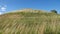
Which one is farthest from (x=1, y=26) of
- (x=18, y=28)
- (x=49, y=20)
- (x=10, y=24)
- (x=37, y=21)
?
(x=49, y=20)

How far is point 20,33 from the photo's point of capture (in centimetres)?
1228

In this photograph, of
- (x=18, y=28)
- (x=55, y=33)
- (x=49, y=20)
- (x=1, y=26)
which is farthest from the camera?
(x=49, y=20)

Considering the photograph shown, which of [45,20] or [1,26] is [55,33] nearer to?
[45,20]

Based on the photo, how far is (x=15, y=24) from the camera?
13883 millimetres

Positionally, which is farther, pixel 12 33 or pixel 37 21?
pixel 37 21

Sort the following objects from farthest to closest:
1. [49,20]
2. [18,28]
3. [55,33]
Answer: [49,20] < [18,28] < [55,33]

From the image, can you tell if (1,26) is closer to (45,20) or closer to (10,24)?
(10,24)

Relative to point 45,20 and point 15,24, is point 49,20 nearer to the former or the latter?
point 45,20

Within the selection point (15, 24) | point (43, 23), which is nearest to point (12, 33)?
point (15, 24)

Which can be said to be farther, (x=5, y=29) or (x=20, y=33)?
(x=5, y=29)

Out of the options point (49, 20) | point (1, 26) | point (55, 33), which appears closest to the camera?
point (55, 33)

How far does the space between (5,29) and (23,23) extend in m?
1.72

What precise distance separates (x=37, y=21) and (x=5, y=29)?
10.3 ft

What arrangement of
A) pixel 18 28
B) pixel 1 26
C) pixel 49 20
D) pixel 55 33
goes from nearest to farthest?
pixel 55 33
pixel 18 28
pixel 1 26
pixel 49 20
